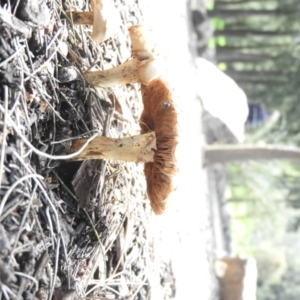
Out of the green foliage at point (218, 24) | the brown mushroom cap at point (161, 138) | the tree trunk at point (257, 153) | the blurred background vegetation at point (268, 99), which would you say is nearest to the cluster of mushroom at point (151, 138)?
the brown mushroom cap at point (161, 138)

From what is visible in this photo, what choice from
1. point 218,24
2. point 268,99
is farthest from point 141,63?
point 218,24

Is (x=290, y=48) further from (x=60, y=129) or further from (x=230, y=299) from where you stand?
(x=60, y=129)

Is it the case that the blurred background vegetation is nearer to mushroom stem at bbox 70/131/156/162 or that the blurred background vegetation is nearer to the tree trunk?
the tree trunk

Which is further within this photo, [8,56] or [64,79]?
[64,79]

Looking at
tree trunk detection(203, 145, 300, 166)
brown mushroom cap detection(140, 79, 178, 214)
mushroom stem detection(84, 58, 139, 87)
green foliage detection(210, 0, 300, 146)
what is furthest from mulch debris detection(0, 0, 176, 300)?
green foliage detection(210, 0, 300, 146)

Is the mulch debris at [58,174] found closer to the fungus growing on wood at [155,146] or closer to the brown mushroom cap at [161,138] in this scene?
the fungus growing on wood at [155,146]

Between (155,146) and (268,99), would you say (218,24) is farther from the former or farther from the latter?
(155,146)

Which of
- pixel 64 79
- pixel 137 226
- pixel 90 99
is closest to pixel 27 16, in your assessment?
pixel 64 79
